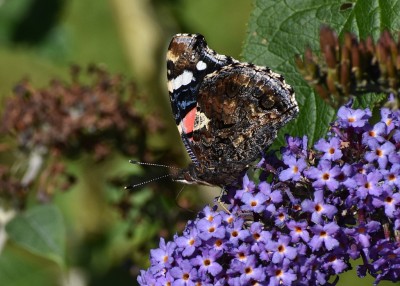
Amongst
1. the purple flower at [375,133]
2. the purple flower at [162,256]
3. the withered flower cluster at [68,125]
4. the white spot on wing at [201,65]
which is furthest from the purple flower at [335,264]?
the withered flower cluster at [68,125]

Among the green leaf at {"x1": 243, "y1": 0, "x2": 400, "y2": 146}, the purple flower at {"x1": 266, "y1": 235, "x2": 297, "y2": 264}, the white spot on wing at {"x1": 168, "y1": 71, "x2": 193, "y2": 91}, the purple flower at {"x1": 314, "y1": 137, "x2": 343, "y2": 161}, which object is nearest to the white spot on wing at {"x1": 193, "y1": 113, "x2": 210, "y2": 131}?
the white spot on wing at {"x1": 168, "y1": 71, "x2": 193, "y2": 91}

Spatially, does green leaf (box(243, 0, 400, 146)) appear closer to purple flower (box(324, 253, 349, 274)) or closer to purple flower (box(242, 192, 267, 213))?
purple flower (box(242, 192, 267, 213))

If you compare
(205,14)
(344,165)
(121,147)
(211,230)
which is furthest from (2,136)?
(205,14)

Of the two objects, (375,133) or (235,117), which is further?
(235,117)

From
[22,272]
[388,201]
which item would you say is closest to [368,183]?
[388,201]

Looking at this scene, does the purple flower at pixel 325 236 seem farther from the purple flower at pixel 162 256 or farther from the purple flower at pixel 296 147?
the purple flower at pixel 162 256

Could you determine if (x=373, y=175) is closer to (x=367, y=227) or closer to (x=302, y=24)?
(x=367, y=227)

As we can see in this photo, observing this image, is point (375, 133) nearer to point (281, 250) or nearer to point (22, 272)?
point (281, 250)
